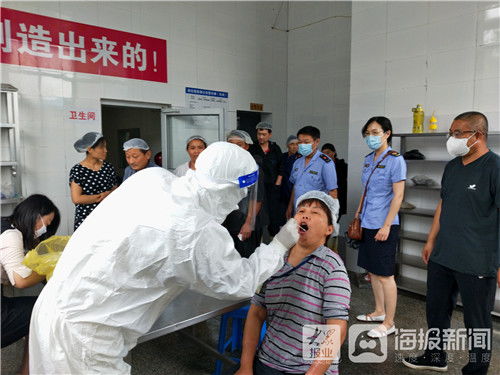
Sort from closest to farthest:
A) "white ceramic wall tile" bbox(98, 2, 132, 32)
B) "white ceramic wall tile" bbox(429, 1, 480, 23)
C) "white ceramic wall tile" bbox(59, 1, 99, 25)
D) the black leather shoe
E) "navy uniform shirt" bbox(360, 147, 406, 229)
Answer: the black leather shoe
"navy uniform shirt" bbox(360, 147, 406, 229)
"white ceramic wall tile" bbox(429, 1, 480, 23)
"white ceramic wall tile" bbox(59, 1, 99, 25)
"white ceramic wall tile" bbox(98, 2, 132, 32)

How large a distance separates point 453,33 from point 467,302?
2.38m

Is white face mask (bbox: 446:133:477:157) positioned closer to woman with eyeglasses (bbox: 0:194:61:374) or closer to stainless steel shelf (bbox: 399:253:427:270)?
stainless steel shelf (bbox: 399:253:427:270)

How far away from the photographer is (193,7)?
184 inches

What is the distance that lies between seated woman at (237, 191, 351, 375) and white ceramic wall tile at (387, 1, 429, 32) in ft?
8.87

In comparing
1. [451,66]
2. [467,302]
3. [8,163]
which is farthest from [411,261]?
[8,163]

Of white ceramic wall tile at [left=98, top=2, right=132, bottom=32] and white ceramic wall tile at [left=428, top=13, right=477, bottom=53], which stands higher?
white ceramic wall tile at [left=98, top=2, right=132, bottom=32]

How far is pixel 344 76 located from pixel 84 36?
343cm

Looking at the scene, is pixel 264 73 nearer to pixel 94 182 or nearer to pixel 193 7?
pixel 193 7

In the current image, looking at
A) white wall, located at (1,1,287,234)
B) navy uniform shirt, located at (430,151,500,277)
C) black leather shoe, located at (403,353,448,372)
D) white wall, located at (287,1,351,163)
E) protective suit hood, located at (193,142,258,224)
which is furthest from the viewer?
white wall, located at (287,1,351,163)

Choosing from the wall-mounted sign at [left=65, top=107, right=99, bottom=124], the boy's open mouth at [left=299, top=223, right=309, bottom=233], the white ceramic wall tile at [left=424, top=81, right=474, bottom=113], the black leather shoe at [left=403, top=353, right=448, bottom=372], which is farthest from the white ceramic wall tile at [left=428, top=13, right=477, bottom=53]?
the wall-mounted sign at [left=65, top=107, right=99, bottom=124]

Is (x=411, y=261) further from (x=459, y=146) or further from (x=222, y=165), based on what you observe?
(x=222, y=165)

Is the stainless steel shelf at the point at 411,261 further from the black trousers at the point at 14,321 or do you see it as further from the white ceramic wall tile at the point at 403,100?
the black trousers at the point at 14,321

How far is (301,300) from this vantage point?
4.47 ft

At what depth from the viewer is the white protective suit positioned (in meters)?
1.05
